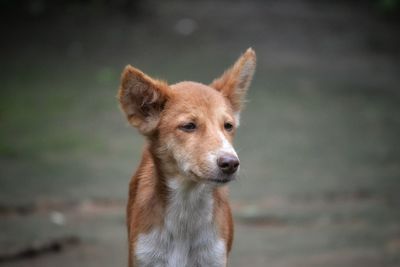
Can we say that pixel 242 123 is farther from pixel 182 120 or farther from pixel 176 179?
pixel 182 120

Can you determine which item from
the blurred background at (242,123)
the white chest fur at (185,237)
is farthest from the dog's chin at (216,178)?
the blurred background at (242,123)

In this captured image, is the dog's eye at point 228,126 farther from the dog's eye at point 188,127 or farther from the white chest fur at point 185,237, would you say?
the white chest fur at point 185,237

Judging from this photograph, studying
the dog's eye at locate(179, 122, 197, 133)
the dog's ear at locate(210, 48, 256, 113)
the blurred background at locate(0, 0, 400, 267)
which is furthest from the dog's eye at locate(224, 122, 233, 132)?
the blurred background at locate(0, 0, 400, 267)

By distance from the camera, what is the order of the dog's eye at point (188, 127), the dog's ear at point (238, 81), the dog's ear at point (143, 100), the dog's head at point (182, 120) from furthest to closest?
the dog's ear at point (238, 81), the dog's ear at point (143, 100), the dog's eye at point (188, 127), the dog's head at point (182, 120)

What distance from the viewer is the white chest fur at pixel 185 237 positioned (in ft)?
18.4

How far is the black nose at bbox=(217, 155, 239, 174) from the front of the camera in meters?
5.14

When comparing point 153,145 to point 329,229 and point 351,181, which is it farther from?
point 351,181

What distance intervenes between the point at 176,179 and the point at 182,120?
1.49 feet

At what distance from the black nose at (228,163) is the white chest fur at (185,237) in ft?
2.10

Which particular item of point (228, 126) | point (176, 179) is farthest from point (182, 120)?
point (176, 179)

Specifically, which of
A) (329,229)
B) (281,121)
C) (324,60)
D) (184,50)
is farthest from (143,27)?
(329,229)

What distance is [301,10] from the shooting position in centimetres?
1914

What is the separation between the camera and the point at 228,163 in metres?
5.14

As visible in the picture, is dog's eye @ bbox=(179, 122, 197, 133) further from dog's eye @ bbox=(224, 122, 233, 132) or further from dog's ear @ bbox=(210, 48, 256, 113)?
dog's ear @ bbox=(210, 48, 256, 113)
